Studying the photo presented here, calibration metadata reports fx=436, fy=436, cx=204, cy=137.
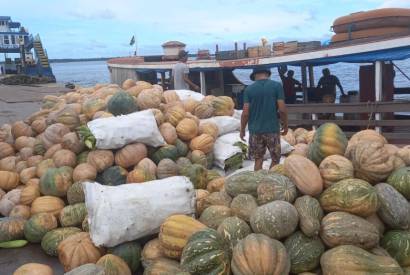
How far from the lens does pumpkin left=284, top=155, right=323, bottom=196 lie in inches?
147

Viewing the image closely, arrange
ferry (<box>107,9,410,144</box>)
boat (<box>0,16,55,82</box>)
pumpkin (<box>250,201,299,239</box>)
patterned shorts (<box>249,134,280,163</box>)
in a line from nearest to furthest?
pumpkin (<box>250,201,299,239</box>)
patterned shorts (<box>249,134,280,163</box>)
ferry (<box>107,9,410,144</box>)
boat (<box>0,16,55,82</box>)

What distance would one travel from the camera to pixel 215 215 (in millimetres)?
4039

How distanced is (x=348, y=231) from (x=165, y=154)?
3.20 metres

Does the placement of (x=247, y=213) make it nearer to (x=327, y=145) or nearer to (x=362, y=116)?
(x=327, y=145)

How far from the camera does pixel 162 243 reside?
3777mm

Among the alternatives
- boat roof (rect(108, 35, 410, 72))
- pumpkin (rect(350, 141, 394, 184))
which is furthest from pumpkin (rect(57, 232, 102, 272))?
boat roof (rect(108, 35, 410, 72))

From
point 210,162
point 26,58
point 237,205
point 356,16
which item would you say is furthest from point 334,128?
point 26,58

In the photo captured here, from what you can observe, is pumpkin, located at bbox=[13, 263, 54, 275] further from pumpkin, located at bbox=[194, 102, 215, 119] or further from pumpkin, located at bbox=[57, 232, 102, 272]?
pumpkin, located at bbox=[194, 102, 215, 119]

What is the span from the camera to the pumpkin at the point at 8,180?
19.6 feet

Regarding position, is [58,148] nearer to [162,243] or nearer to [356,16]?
[162,243]

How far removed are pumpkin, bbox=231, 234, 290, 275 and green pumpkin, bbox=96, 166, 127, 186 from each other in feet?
8.81

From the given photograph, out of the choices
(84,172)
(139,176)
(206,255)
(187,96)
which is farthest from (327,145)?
(187,96)

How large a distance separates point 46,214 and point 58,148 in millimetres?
1431

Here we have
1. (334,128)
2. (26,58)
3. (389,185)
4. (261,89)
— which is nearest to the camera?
(389,185)
